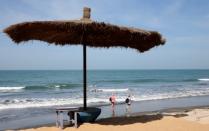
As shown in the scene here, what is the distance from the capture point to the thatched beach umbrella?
29.3ft

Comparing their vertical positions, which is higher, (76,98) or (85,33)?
(85,33)

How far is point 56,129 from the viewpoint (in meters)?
9.49

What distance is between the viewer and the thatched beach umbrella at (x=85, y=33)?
8922 millimetres

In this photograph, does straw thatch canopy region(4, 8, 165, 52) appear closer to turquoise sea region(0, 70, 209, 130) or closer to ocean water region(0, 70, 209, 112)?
turquoise sea region(0, 70, 209, 130)

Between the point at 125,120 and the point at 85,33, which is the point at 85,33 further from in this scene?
the point at 125,120

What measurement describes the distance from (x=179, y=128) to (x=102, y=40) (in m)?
3.43

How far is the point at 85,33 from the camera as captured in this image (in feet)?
31.6

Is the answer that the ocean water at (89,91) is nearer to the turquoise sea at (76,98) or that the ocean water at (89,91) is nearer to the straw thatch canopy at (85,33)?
the turquoise sea at (76,98)

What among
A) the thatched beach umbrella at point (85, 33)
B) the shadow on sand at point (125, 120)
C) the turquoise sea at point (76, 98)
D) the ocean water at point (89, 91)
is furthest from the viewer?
the ocean water at point (89, 91)

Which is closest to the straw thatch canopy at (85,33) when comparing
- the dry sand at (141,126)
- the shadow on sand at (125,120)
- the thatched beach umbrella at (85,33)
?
the thatched beach umbrella at (85,33)

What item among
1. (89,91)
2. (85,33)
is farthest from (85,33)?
(89,91)

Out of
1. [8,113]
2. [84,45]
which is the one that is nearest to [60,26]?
[84,45]

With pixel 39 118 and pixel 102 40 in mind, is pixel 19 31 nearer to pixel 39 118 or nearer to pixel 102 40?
pixel 102 40

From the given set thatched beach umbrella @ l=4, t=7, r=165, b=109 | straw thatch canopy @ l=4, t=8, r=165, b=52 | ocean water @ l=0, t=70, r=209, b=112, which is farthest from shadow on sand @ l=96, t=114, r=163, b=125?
ocean water @ l=0, t=70, r=209, b=112
